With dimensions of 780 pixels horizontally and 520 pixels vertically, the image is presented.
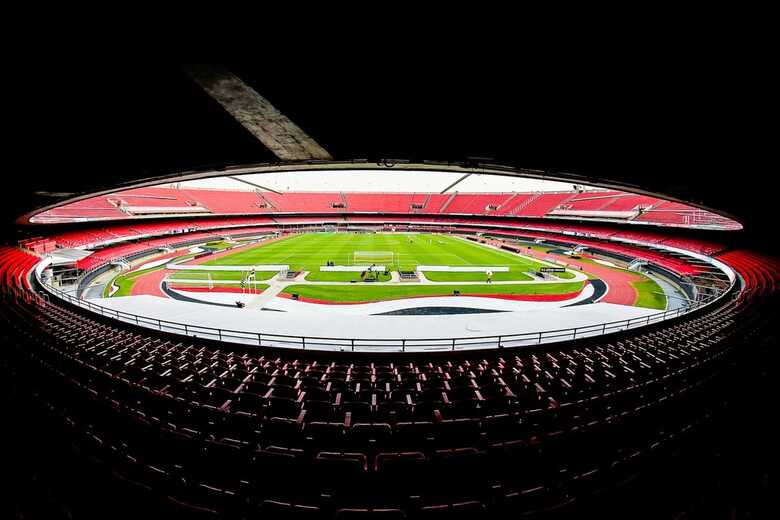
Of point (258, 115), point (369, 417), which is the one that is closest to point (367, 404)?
point (369, 417)

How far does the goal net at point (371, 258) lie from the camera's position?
2828 cm

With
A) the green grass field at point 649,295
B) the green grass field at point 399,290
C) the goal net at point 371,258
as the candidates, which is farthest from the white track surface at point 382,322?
the goal net at point 371,258

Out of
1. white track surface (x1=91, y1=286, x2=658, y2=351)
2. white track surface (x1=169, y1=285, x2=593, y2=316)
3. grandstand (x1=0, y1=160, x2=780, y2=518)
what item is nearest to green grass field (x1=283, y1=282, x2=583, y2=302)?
white track surface (x1=169, y1=285, x2=593, y2=316)

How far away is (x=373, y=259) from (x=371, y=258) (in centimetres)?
45

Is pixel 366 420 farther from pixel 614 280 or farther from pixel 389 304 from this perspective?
pixel 614 280

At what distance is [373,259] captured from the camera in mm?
29984

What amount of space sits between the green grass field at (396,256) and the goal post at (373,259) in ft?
1.71

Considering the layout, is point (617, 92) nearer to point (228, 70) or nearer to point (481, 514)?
point (228, 70)

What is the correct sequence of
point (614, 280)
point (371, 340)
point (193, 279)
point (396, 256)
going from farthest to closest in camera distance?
point (396, 256) → point (614, 280) → point (193, 279) → point (371, 340)

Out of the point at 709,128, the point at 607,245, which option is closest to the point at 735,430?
the point at 709,128

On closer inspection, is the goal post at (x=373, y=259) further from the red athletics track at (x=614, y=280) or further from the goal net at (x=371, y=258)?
the red athletics track at (x=614, y=280)

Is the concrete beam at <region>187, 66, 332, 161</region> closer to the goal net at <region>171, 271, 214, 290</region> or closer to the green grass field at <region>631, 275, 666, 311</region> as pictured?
the goal net at <region>171, 271, 214, 290</region>

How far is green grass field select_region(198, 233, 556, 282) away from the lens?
2406 cm

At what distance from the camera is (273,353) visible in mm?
8844
